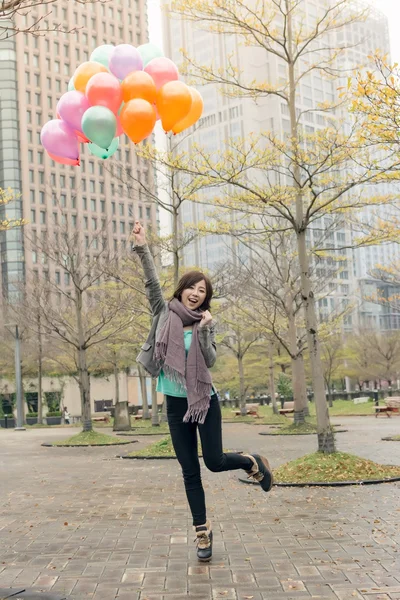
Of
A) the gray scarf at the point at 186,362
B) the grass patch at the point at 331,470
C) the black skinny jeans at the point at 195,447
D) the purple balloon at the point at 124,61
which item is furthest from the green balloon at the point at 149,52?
the grass patch at the point at 331,470

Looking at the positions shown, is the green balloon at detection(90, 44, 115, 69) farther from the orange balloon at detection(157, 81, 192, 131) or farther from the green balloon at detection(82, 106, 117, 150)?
the green balloon at detection(82, 106, 117, 150)

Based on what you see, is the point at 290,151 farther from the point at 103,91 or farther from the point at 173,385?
the point at 173,385

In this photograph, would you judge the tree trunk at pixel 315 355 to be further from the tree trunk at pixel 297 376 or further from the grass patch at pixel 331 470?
the tree trunk at pixel 297 376

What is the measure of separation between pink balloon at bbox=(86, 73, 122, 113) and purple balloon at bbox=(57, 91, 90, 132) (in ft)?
0.46

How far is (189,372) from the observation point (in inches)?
201

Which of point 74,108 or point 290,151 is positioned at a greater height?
point 290,151

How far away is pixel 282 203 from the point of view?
10.9 m

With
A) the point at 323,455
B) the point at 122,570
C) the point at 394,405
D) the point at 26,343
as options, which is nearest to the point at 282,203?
the point at 323,455

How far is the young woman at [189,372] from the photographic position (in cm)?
511

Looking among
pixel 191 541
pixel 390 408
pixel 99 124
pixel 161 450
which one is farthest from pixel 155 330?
pixel 390 408

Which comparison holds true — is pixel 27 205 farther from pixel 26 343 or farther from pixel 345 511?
pixel 345 511

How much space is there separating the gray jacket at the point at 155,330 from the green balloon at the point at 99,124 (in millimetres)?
2558

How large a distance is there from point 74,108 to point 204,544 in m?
4.83

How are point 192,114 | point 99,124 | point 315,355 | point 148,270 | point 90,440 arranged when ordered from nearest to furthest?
point 148,270 → point 99,124 → point 192,114 → point 315,355 → point 90,440
